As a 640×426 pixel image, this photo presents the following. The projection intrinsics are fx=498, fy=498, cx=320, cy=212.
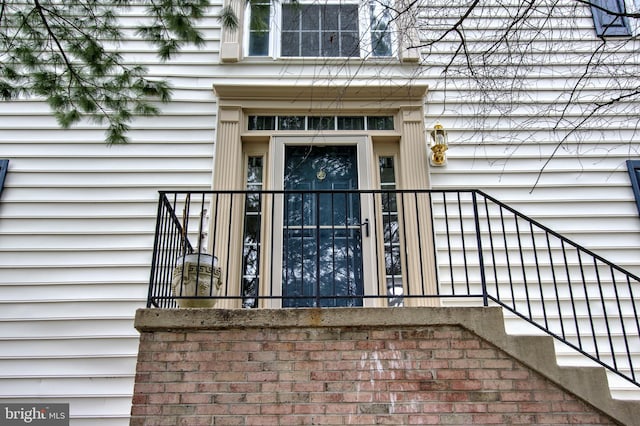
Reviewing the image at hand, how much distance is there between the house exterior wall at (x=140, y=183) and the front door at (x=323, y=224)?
0.81m

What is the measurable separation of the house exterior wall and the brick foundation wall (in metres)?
1.36

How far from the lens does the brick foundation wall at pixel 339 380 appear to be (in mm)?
3068

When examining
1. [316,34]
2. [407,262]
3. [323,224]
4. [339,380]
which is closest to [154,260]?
[339,380]

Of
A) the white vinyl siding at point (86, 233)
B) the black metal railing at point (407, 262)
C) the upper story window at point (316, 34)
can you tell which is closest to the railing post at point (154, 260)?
the black metal railing at point (407, 262)

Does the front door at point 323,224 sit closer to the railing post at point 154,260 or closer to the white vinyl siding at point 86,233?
the white vinyl siding at point 86,233

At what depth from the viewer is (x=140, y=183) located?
4.90 meters

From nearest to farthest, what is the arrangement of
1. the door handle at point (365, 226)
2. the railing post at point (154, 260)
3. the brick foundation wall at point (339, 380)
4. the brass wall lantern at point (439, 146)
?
the brick foundation wall at point (339, 380), the railing post at point (154, 260), the door handle at point (365, 226), the brass wall lantern at point (439, 146)

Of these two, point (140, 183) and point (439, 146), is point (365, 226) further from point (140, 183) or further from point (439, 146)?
point (140, 183)

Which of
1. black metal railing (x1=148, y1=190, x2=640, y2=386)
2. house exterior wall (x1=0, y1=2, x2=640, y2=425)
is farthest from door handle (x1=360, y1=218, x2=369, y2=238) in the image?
house exterior wall (x1=0, y1=2, x2=640, y2=425)

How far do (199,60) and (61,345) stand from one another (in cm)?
314

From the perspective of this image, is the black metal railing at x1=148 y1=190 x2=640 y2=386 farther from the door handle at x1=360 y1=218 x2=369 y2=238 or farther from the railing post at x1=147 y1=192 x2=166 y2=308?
the railing post at x1=147 y1=192 x2=166 y2=308

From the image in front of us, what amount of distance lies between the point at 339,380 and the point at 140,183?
291cm

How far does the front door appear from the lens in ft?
15.2

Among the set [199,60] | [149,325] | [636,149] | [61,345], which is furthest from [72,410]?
[636,149]
